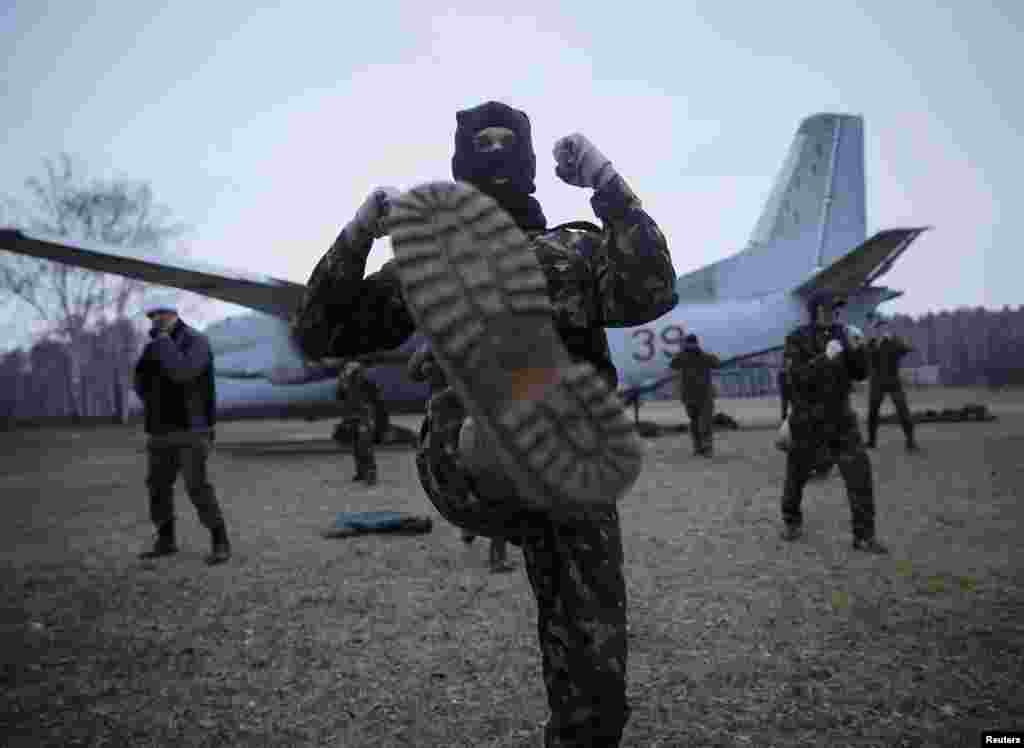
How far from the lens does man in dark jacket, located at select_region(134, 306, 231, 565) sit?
5113 millimetres

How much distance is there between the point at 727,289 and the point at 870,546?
446 inches

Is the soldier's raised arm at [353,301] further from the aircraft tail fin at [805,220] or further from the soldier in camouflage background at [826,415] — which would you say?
the aircraft tail fin at [805,220]

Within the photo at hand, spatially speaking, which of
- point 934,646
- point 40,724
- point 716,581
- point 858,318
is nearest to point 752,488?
point 716,581

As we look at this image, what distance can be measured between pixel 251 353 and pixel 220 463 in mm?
2847

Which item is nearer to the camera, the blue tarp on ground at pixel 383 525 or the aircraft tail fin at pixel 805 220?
the blue tarp on ground at pixel 383 525

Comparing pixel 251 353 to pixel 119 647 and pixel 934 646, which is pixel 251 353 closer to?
pixel 119 647

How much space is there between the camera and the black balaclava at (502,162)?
1934mm

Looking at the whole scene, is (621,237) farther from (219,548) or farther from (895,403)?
(895,403)

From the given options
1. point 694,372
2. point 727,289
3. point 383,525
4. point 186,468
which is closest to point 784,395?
point 694,372

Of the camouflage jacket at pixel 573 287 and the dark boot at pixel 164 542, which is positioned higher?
the camouflage jacket at pixel 573 287

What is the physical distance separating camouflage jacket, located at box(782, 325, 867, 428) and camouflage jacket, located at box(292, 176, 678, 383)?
358 cm

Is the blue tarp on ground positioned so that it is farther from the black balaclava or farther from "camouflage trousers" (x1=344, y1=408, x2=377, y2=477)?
the black balaclava

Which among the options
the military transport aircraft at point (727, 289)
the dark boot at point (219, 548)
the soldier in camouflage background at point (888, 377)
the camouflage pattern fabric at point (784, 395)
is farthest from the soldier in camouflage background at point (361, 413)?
the soldier in camouflage background at point (888, 377)

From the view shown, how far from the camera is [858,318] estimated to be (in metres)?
13.9
